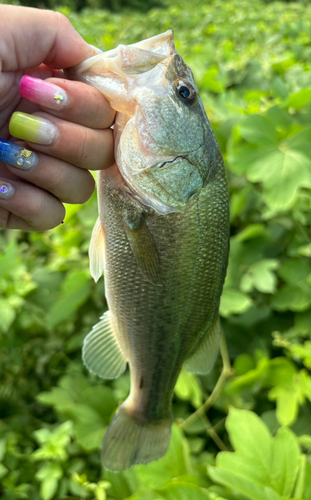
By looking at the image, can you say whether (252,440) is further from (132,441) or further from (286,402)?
(286,402)

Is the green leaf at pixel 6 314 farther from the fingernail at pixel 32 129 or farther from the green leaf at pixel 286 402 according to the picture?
the green leaf at pixel 286 402

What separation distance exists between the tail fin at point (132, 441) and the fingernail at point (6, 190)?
76 centimetres

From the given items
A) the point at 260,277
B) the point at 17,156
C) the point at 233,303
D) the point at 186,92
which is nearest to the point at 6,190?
the point at 17,156

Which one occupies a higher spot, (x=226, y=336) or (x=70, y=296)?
(x=70, y=296)

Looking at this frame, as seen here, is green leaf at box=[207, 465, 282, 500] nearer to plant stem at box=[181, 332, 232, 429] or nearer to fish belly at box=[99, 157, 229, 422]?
fish belly at box=[99, 157, 229, 422]

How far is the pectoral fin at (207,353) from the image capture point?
1.19 metres

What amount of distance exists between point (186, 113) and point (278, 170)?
839 millimetres

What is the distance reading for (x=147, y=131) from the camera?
0.92 m

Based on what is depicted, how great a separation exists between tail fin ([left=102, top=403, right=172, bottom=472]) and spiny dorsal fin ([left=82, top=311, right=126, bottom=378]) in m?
0.16

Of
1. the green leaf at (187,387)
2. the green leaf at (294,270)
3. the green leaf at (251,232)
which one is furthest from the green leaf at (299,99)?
the green leaf at (187,387)

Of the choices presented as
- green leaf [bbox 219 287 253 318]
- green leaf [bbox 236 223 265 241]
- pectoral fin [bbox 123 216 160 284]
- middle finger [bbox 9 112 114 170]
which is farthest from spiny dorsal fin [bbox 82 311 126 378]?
green leaf [bbox 236 223 265 241]

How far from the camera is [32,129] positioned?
2.69 feet

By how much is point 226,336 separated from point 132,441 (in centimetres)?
94

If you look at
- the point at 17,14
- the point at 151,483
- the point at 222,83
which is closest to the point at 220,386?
the point at 151,483
